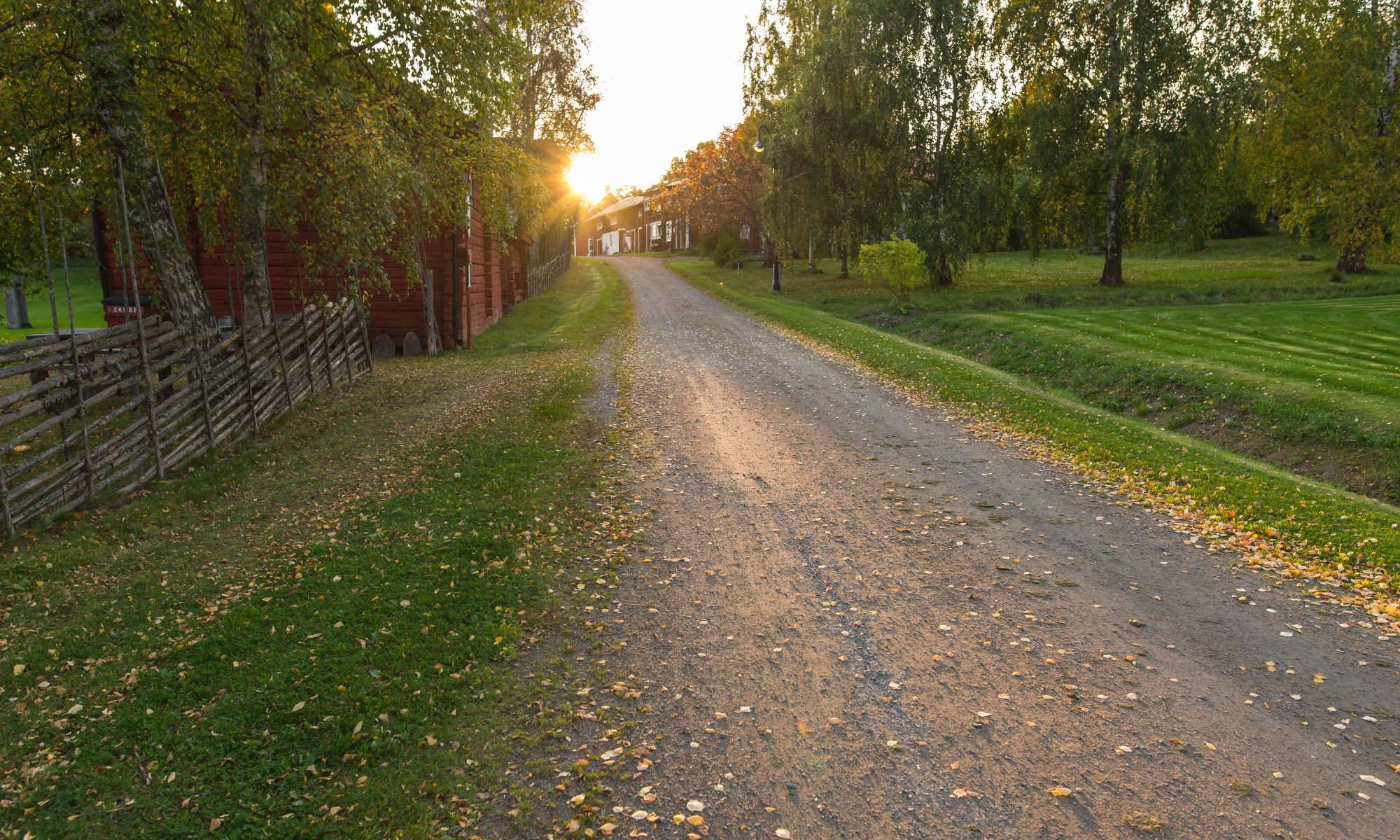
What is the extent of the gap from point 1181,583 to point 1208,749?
2.43 metres

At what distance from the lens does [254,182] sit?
1148cm

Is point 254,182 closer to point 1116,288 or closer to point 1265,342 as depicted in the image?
point 1265,342

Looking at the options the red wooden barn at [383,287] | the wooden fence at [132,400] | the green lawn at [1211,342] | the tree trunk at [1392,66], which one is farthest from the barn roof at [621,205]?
the wooden fence at [132,400]

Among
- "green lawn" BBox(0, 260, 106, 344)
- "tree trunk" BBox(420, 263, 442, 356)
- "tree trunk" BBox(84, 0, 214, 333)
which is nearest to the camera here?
"tree trunk" BBox(84, 0, 214, 333)

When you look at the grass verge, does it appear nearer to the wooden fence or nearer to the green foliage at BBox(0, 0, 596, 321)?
the green foliage at BBox(0, 0, 596, 321)

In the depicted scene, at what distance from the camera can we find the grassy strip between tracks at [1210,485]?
686 centimetres

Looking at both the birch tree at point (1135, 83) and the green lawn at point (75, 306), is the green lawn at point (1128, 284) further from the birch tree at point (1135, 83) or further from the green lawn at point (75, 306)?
the green lawn at point (75, 306)

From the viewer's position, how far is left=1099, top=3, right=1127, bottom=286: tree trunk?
27594 mm

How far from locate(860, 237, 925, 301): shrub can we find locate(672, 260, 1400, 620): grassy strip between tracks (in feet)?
33.1

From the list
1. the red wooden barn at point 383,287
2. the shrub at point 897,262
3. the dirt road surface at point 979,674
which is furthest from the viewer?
the shrub at point 897,262

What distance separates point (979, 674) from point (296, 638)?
464 cm

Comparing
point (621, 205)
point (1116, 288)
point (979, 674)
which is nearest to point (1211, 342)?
point (1116, 288)

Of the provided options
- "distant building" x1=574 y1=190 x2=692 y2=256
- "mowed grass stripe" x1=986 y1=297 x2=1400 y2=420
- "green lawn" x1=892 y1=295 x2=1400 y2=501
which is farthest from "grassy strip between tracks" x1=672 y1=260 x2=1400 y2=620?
"distant building" x1=574 y1=190 x2=692 y2=256

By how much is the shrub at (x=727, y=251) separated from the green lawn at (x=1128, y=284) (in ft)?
24.2
